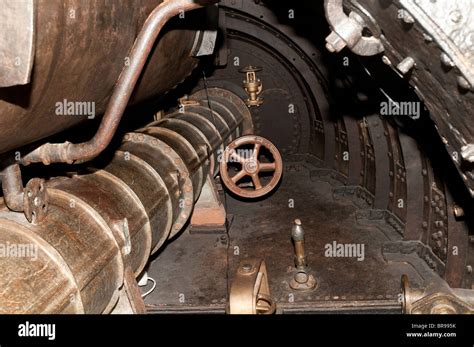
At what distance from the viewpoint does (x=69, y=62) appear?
1822mm

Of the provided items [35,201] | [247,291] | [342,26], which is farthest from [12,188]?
[342,26]

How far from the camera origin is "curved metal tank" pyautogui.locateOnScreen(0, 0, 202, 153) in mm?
1642

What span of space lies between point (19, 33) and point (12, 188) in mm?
1028

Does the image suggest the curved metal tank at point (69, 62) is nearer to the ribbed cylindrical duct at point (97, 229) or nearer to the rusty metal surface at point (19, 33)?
the rusty metal surface at point (19, 33)

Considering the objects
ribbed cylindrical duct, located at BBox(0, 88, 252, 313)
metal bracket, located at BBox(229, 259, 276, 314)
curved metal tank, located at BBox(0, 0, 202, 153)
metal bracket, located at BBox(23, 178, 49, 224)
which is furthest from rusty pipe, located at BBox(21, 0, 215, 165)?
metal bracket, located at BBox(229, 259, 276, 314)

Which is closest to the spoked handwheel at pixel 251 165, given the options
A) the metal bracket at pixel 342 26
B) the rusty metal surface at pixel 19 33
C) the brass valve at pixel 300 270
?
the brass valve at pixel 300 270

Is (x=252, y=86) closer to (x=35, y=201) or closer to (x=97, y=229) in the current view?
(x=97, y=229)

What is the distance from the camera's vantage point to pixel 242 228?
19.0ft

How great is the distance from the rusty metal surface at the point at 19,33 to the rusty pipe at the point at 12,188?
93 centimetres

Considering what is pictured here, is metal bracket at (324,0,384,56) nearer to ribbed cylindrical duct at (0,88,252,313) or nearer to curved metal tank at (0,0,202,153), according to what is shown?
curved metal tank at (0,0,202,153)

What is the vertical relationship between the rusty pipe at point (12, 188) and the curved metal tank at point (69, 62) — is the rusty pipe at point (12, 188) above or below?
below

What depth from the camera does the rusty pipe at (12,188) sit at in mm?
2201

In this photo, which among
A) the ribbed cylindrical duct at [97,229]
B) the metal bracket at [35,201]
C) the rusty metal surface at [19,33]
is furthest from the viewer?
the metal bracket at [35,201]

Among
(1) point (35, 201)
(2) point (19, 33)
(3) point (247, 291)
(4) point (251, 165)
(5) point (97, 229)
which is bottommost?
(3) point (247, 291)
